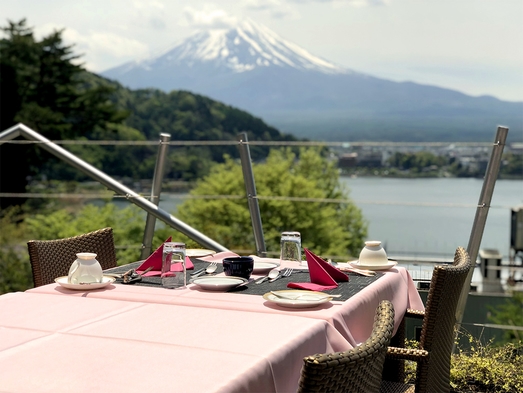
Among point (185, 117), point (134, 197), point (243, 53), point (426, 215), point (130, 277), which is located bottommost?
point (426, 215)

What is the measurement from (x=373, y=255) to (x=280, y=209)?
23.7 meters

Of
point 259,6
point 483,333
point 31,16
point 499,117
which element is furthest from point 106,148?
A: point 499,117

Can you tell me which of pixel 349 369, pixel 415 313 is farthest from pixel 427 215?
pixel 349 369

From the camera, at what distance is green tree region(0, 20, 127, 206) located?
30.2 m

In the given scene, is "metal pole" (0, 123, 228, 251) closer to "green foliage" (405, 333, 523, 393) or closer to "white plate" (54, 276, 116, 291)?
"green foliage" (405, 333, 523, 393)

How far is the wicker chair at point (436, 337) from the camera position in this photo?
6.25ft

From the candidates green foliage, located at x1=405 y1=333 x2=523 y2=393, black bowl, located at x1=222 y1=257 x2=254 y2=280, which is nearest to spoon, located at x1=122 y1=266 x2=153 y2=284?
black bowl, located at x1=222 y1=257 x2=254 y2=280

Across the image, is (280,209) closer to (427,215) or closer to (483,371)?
(483,371)

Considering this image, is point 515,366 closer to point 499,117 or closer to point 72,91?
point 72,91

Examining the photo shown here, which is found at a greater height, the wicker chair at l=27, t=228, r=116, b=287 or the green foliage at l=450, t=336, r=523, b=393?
the wicker chair at l=27, t=228, r=116, b=287

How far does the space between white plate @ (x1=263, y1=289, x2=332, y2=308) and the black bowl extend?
0.91ft

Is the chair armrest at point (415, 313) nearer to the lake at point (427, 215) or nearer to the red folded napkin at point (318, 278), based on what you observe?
the red folded napkin at point (318, 278)

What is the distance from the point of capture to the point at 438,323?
1976mm

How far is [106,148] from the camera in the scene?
40562mm
